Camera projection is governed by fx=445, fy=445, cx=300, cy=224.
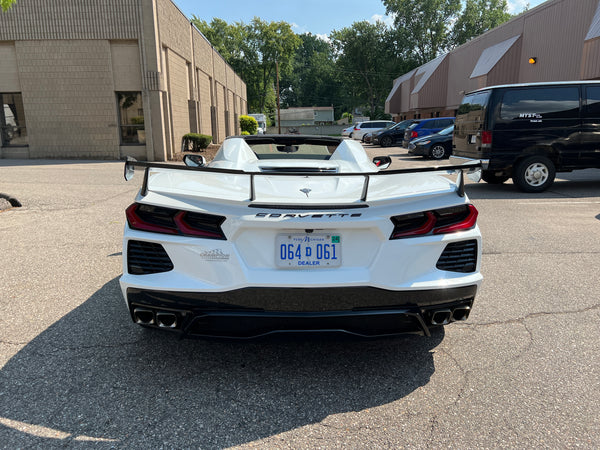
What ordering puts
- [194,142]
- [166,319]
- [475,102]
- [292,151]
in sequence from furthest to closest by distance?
[194,142] < [475,102] < [292,151] < [166,319]

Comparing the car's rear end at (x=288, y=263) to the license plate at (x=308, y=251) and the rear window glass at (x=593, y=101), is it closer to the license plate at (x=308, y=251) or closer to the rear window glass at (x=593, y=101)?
the license plate at (x=308, y=251)

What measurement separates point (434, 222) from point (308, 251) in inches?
29.5

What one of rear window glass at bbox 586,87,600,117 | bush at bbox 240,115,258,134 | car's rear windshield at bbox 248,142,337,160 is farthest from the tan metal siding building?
car's rear windshield at bbox 248,142,337,160

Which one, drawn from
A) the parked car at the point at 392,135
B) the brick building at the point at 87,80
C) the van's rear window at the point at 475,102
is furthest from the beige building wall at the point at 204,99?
the van's rear window at the point at 475,102

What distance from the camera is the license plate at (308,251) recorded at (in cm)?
240

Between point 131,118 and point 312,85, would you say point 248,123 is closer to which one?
point 131,118

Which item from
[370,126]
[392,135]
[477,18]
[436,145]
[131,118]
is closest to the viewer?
[436,145]

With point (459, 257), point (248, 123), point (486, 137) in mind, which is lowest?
point (459, 257)

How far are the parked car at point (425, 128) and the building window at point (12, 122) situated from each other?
1703cm

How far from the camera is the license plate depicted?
7.88 feet

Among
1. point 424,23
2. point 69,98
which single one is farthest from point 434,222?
point 424,23

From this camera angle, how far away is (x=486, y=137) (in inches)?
359

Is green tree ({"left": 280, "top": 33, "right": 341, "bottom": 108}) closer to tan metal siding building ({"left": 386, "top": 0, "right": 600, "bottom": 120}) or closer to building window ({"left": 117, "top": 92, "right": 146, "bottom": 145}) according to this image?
tan metal siding building ({"left": 386, "top": 0, "right": 600, "bottom": 120})

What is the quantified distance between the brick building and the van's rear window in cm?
1296
